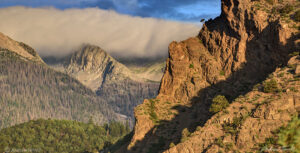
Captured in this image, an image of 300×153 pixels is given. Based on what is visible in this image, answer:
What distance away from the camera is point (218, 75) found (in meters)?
93.7

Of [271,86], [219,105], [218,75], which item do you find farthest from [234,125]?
[218,75]

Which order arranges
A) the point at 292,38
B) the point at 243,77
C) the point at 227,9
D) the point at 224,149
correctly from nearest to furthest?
the point at 224,149, the point at 292,38, the point at 243,77, the point at 227,9

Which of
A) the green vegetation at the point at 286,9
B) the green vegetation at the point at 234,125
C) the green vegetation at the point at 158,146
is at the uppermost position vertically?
the green vegetation at the point at 286,9

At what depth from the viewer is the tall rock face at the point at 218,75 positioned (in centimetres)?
6988

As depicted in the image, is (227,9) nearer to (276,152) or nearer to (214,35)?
(214,35)

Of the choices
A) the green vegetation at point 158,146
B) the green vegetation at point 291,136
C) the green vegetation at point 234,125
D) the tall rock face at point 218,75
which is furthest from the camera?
the green vegetation at point 158,146

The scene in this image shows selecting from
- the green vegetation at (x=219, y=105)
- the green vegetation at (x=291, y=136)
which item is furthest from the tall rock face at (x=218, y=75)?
the green vegetation at (x=291, y=136)

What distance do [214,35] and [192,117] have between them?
23.7m

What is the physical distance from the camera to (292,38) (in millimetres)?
77312

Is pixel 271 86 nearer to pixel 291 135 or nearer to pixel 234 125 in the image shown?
pixel 234 125

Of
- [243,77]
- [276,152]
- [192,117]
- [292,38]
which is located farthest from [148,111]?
→ [276,152]

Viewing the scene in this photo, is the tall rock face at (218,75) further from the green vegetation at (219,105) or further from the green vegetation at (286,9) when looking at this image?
the green vegetation at (219,105)

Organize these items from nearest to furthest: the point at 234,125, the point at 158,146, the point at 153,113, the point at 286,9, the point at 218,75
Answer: the point at 234,125 < the point at 286,9 < the point at 158,146 < the point at 218,75 < the point at 153,113

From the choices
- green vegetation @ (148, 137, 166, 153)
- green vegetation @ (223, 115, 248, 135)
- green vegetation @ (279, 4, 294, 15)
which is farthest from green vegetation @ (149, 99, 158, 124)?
green vegetation @ (279, 4, 294, 15)
